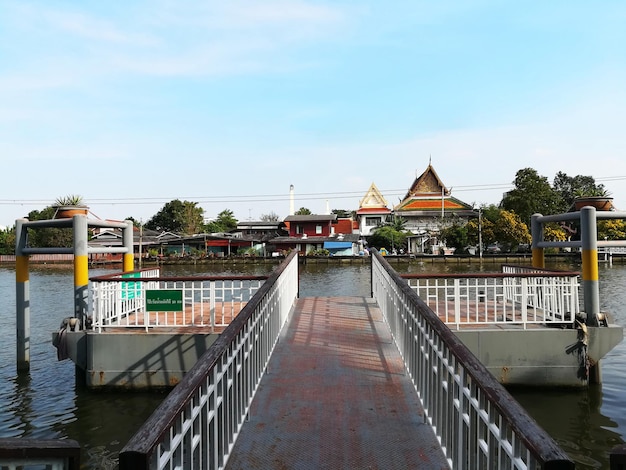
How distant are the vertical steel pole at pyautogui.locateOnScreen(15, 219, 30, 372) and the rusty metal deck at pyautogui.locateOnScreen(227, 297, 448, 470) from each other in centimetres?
538

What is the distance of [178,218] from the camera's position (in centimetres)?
7900

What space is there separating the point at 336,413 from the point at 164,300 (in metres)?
4.04

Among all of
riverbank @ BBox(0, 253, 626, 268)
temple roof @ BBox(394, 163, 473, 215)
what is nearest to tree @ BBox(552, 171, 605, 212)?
temple roof @ BBox(394, 163, 473, 215)

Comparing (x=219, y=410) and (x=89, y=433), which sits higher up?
(x=219, y=410)

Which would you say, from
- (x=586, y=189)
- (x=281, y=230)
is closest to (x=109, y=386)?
(x=281, y=230)

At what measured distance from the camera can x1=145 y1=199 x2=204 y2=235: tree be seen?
75750 mm

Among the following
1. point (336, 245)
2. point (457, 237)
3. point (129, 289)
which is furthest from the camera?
point (336, 245)

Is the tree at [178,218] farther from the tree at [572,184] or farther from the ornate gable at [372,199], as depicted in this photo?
the tree at [572,184]

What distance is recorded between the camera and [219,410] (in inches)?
120

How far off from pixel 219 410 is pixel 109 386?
5123 millimetres

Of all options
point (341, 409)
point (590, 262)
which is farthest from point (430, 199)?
point (341, 409)

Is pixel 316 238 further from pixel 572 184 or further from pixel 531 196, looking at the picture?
pixel 572 184

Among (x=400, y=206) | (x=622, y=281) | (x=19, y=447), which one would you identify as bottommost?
(x=622, y=281)

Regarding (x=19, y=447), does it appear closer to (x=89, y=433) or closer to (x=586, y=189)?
(x=89, y=433)
